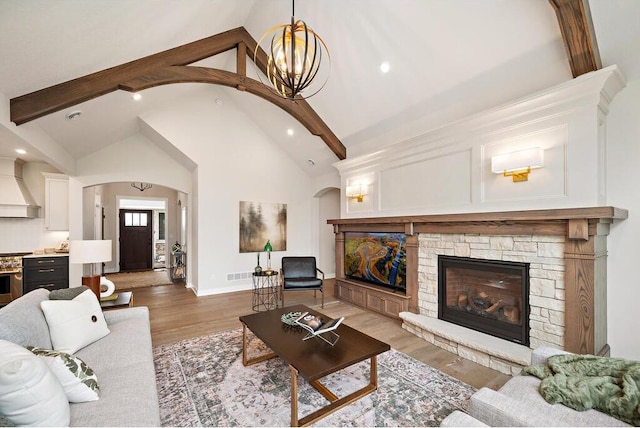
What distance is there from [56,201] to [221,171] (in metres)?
3.20

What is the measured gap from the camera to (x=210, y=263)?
6008 millimetres

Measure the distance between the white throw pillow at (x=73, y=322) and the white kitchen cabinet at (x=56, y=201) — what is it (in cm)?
431

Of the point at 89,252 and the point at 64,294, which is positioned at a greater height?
the point at 89,252

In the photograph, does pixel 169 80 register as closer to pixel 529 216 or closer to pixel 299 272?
pixel 299 272

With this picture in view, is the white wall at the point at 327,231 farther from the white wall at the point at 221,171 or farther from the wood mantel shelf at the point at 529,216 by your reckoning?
the wood mantel shelf at the point at 529,216

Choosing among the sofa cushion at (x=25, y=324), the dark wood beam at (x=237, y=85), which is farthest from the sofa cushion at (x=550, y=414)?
the dark wood beam at (x=237, y=85)

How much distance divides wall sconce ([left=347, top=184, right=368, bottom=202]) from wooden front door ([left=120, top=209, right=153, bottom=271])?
7861mm

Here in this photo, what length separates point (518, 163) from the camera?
115 inches

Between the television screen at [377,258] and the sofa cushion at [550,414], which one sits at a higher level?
the television screen at [377,258]

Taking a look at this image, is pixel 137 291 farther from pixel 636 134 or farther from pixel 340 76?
pixel 636 134

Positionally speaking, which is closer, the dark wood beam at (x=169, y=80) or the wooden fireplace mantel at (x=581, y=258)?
the wooden fireplace mantel at (x=581, y=258)

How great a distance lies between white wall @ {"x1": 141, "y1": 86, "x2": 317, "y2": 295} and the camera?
5746mm

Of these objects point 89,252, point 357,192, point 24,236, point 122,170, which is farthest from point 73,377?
point 24,236

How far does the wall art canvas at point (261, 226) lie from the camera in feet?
21.3
